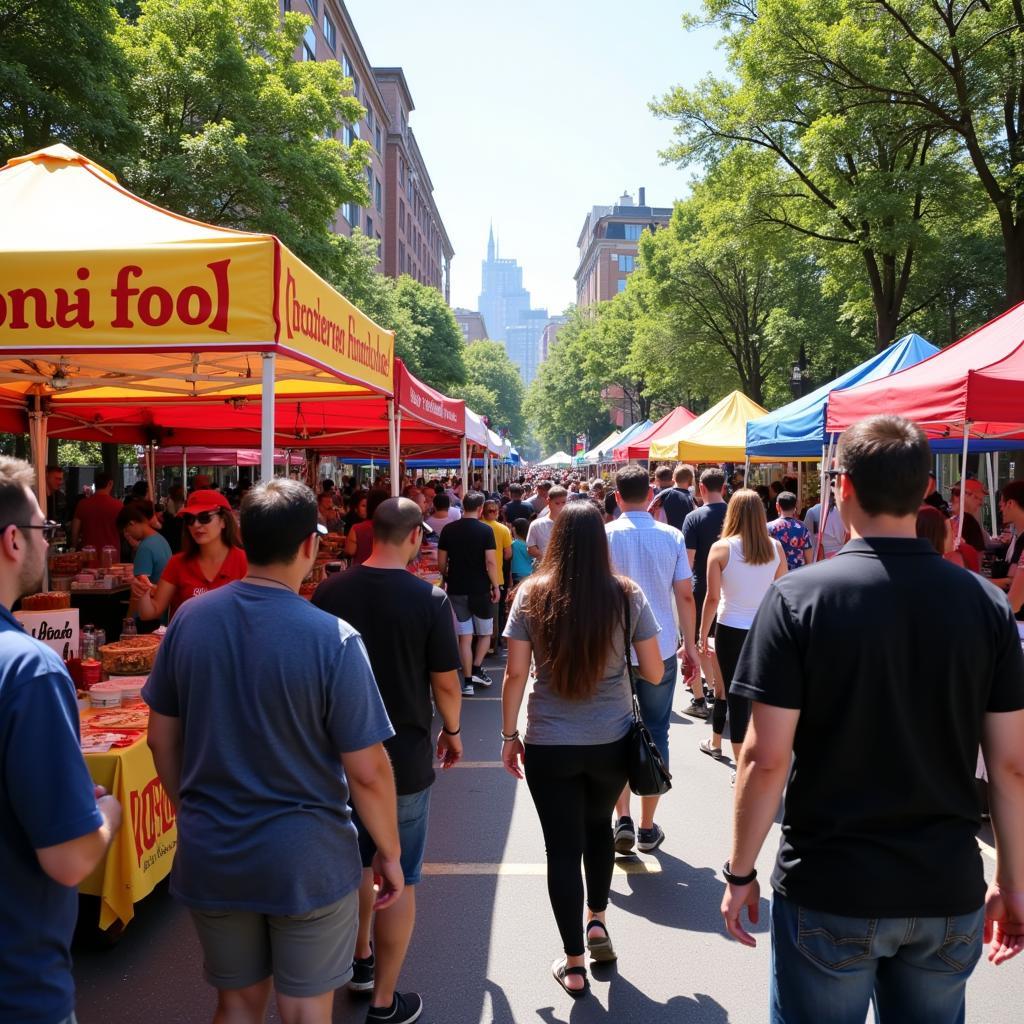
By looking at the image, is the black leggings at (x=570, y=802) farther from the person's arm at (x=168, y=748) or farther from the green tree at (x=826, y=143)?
the green tree at (x=826, y=143)

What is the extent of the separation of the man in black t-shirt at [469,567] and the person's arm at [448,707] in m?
4.78

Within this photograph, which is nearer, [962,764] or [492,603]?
Answer: [962,764]

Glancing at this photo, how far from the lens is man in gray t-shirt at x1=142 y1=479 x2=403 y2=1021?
2246 mm

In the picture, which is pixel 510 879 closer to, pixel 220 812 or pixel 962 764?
pixel 220 812

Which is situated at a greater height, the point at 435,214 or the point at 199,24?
the point at 435,214

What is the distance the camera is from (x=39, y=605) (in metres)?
5.05

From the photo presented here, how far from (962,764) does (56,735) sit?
1.96m

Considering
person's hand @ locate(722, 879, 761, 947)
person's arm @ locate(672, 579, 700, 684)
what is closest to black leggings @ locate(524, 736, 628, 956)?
person's hand @ locate(722, 879, 761, 947)

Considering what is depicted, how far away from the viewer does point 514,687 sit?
3490 mm

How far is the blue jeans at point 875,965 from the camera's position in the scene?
1.97m

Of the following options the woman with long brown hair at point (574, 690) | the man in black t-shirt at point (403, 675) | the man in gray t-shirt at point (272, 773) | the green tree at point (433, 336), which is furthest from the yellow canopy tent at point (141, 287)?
the green tree at point (433, 336)

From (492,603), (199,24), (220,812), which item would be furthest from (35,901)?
(199,24)

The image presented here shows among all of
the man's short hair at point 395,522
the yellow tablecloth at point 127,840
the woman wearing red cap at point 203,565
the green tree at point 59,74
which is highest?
the green tree at point 59,74

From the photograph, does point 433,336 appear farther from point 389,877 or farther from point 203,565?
point 389,877
